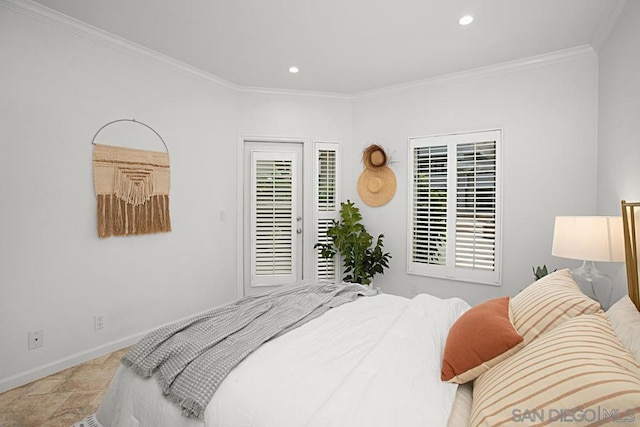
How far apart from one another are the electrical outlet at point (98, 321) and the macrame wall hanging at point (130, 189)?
70 cm

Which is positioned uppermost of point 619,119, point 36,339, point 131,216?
point 619,119

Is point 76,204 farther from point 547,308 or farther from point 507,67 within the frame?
point 507,67

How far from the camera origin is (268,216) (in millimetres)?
4094

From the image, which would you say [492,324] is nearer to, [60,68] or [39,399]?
[39,399]

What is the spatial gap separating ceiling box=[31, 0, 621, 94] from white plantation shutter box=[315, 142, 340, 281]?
101 centimetres

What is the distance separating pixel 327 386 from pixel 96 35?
3244 mm

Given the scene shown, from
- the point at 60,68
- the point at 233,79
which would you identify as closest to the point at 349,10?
the point at 233,79

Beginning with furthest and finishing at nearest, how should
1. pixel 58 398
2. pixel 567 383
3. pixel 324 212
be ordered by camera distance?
pixel 324 212
pixel 58 398
pixel 567 383

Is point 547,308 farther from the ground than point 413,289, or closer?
farther from the ground

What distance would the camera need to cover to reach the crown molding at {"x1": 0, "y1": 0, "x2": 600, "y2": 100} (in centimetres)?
235

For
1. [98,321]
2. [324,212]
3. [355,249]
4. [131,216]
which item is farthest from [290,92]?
[98,321]

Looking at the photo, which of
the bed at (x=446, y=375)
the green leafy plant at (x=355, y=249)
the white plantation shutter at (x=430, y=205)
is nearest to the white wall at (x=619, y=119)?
the bed at (x=446, y=375)

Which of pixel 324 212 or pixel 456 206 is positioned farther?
pixel 324 212

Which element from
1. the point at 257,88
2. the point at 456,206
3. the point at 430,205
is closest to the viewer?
the point at 456,206
